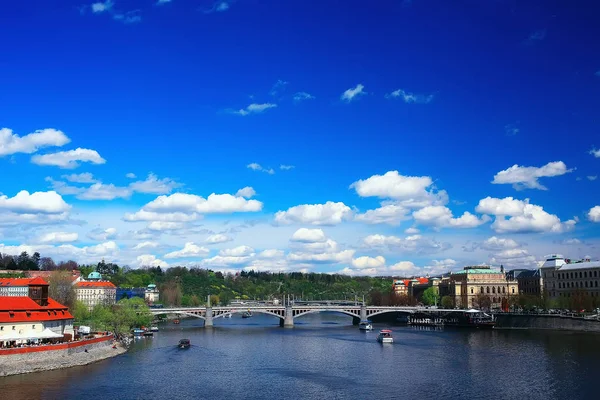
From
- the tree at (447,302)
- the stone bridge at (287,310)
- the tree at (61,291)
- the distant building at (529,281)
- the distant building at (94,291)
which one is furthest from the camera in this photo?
the tree at (447,302)

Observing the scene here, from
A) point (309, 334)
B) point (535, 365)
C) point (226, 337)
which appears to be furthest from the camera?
point (309, 334)

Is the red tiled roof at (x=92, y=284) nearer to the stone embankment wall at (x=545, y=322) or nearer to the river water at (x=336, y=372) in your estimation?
the river water at (x=336, y=372)

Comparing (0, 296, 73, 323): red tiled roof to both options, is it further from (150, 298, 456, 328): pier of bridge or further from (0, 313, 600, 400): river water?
(150, 298, 456, 328): pier of bridge

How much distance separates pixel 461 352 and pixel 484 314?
63.6 m

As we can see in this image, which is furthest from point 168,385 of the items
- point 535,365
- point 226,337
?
point 226,337

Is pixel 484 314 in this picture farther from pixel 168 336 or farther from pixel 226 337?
pixel 168 336

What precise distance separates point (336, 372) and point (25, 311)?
36.8 m

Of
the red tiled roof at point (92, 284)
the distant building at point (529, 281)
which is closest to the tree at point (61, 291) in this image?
the red tiled roof at point (92, 284)

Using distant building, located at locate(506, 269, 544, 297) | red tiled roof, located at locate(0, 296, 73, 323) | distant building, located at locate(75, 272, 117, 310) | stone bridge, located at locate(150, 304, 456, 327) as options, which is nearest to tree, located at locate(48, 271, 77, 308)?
stone bridge, located at locate(150, 304, 456, 327)

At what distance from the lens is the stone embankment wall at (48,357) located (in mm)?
61500

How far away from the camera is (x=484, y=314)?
147000mm

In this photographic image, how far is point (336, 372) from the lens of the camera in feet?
227

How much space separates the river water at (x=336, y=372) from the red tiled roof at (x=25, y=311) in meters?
8.82

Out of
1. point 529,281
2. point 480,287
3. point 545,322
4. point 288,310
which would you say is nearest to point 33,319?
point 288,310
